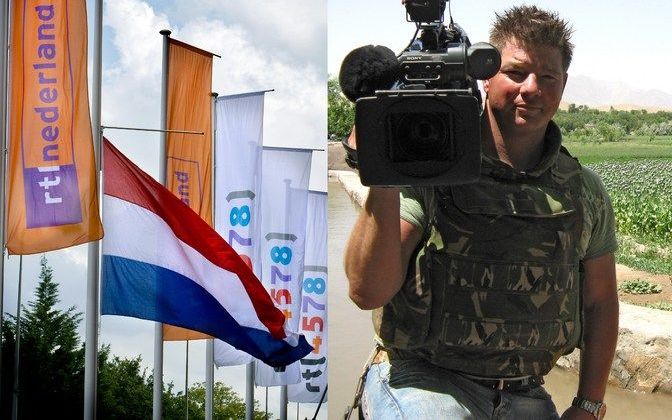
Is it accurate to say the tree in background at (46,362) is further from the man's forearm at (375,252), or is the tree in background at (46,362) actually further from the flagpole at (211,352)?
the man's forearm at (375,252)

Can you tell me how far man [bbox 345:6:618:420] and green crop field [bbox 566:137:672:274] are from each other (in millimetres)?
4940

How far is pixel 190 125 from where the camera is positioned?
574cm

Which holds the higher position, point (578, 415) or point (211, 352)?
point (578, 415)

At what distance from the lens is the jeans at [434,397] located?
996 millimetres

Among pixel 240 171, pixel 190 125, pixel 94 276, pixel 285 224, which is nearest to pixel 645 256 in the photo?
pixel 285 224

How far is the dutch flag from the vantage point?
15.2ft

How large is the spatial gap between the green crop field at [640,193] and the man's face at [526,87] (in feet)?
16.5

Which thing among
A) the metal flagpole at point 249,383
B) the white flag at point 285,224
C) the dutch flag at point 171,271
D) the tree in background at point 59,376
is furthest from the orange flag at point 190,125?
the tree in background at point 59,376

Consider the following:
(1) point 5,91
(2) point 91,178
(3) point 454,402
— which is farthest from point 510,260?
(1) point 5,91

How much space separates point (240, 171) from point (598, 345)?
480cm

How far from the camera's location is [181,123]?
570 centimetres

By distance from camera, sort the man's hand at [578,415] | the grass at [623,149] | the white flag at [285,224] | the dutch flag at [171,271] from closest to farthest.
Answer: the man's hand at [578,415] → the dutch flag at [171,271] → the white flag at [285,224] → the grass at [623,149]

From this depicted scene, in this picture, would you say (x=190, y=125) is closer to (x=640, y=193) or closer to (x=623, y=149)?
(x=640, y=193)

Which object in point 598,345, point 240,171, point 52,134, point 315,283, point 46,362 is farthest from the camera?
point 46,362
